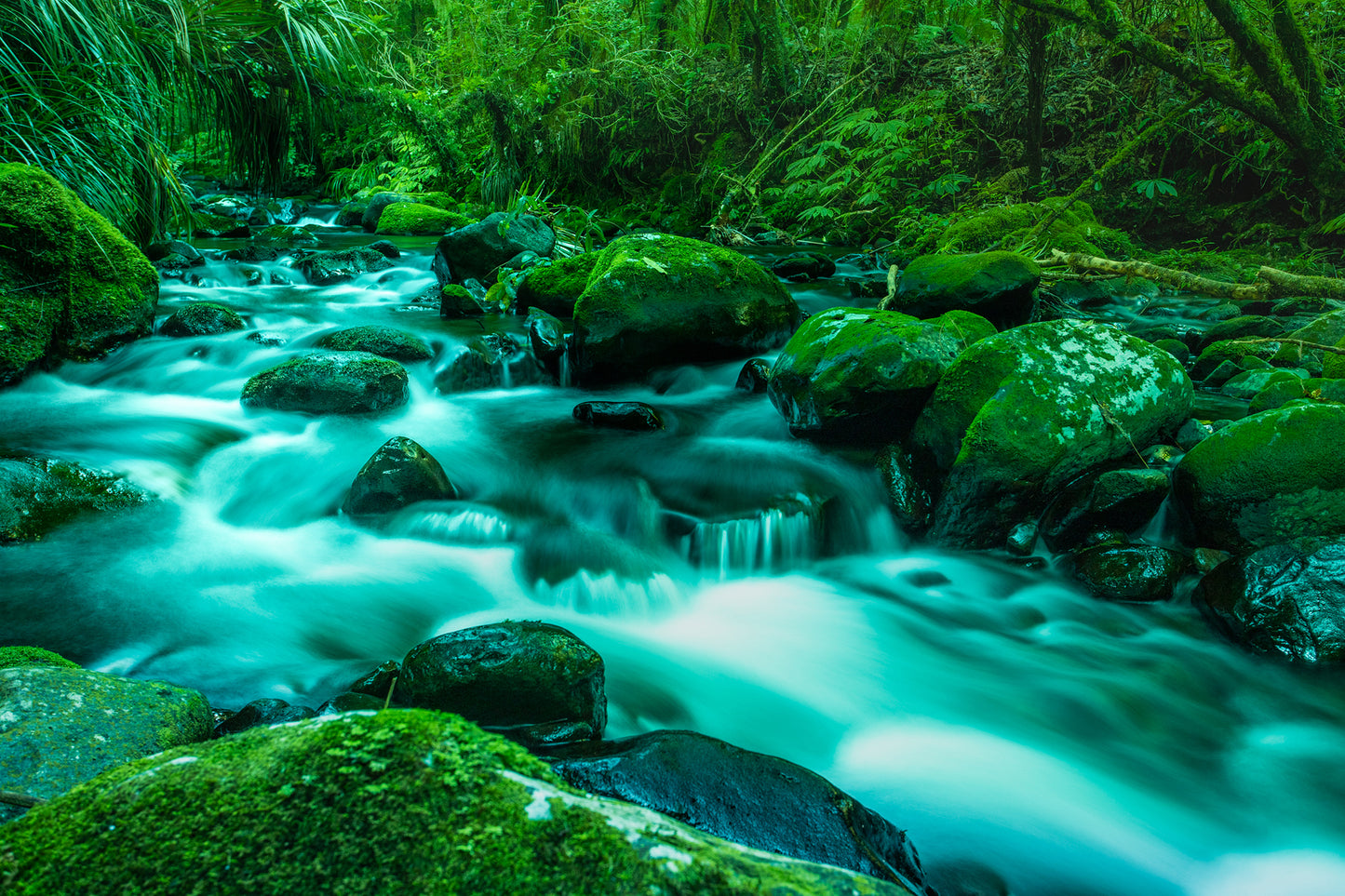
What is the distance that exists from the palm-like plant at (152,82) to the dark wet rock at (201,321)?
0.93m

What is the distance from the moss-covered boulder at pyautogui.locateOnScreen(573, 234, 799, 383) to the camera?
6316mm

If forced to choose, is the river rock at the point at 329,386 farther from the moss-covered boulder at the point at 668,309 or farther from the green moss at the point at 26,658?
the green moss at the point at 26,658

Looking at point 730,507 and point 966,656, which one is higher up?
point 730,507

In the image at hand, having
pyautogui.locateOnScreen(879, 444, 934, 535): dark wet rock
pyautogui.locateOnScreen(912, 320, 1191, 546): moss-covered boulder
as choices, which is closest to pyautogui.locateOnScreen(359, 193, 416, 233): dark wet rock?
pyautogui.locateOnScreen(879, 444, 934, 535): dark wet rock

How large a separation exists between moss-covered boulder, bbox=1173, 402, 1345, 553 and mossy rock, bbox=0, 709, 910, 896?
3.70 metres

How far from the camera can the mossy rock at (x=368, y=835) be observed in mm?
865

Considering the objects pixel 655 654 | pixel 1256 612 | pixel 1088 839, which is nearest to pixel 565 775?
pixel 655 654

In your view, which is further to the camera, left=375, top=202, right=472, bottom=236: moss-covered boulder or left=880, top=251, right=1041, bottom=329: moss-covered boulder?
left=375, top=202, right=472, bottom=236: moss-covered boulder

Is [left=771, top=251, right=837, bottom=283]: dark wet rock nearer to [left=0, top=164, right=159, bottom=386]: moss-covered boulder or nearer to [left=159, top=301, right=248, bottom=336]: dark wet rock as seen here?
[left=159, top=301, right=248, bottom=336]: dark wet rock

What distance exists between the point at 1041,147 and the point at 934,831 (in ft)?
38.5

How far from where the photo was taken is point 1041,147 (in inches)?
457

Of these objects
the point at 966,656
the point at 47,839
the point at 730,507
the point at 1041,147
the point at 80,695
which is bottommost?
the point at 966,656

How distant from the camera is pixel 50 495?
13.0ft

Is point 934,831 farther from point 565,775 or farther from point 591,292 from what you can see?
point 591,292
